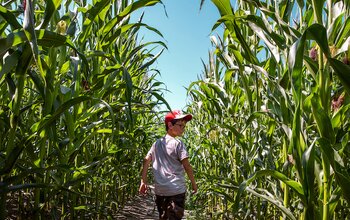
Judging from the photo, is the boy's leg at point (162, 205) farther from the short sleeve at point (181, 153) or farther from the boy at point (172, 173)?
the short sleeve at point (181, 153)

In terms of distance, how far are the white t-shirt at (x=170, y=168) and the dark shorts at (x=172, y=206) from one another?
0.04 meters

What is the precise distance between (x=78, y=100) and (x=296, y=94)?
66 cm

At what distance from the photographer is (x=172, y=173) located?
2.52 meters

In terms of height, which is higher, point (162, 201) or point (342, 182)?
point (342, 182)

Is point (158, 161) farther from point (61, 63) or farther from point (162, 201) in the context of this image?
point (61, 63)

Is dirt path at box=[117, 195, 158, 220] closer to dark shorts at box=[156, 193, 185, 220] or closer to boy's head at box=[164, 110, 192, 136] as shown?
dark shorts at box=[156, 193, 185, 220]

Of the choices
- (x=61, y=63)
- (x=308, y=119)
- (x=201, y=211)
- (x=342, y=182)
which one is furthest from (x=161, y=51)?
(x=201, y=211)

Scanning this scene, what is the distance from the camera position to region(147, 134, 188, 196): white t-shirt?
98.5 inches

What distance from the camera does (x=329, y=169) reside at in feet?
3.25

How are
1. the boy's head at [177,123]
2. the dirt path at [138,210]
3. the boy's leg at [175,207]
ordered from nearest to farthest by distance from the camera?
1. the boy's leg at [175,207]
2. the boy's head at [177,123]
3. the dirt path at [138,210]

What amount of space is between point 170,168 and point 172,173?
0.04 meters

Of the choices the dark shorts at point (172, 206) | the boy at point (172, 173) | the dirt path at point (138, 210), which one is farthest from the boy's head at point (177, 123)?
the dirt path at point (138, 210)

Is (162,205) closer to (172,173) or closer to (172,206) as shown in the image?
(172,206)

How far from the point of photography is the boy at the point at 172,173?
2.50m
